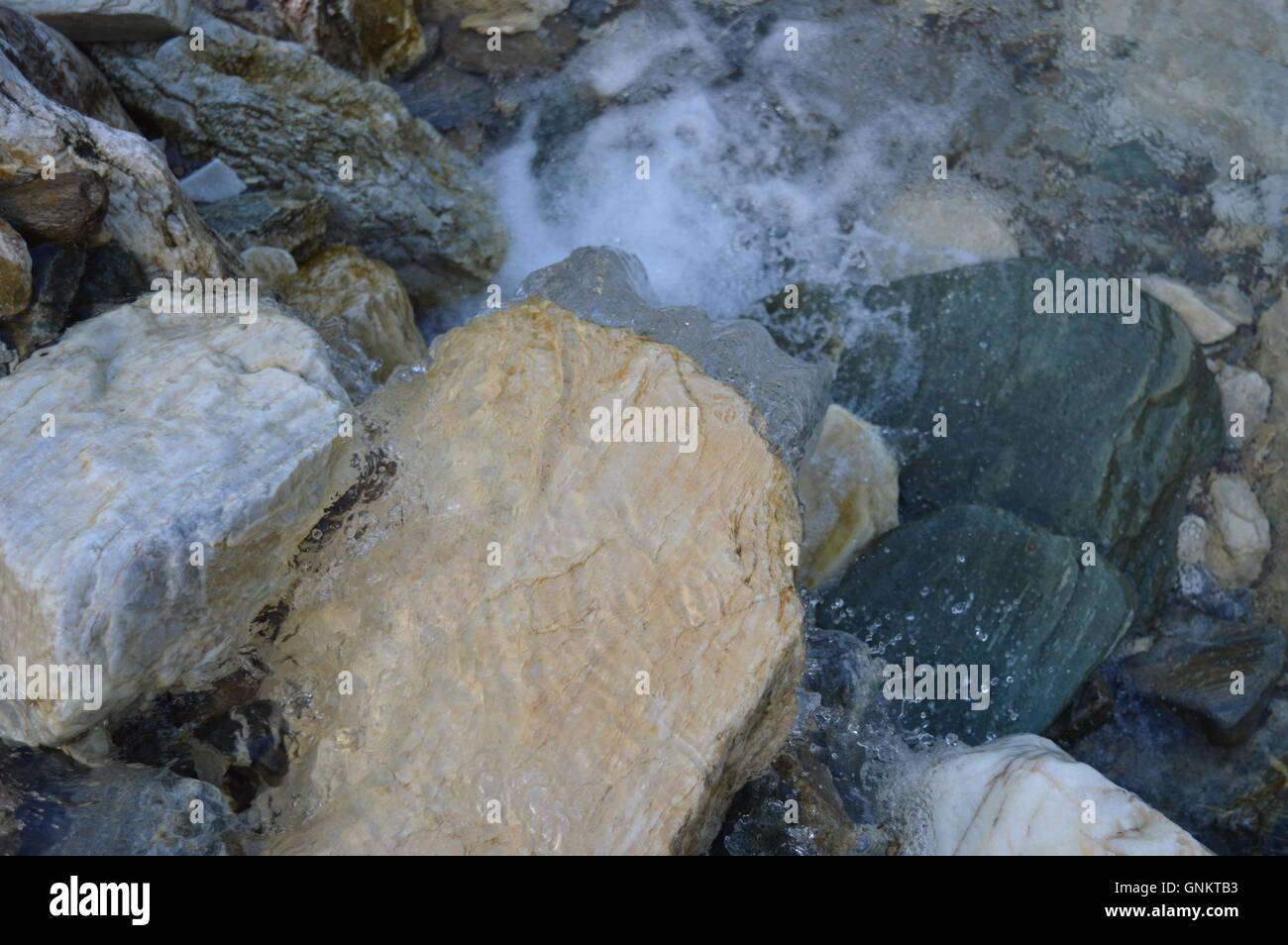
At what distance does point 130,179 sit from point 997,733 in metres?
3.80

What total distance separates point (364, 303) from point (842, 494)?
2.19m

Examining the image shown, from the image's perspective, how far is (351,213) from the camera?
539 centimetres

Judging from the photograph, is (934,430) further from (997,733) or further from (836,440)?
(997,733)

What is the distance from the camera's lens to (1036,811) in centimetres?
328

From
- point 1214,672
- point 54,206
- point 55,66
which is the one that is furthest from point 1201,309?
point 55,66

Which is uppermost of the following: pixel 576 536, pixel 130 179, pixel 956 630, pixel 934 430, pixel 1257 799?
pixel 130 179

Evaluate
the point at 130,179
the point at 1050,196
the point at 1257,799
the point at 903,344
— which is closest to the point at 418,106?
the point at 130,179

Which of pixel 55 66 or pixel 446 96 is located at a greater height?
pixel 55 66

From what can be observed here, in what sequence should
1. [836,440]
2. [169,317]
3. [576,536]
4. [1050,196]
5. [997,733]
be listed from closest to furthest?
1. [576,536]
2. [169,317]
3. [997,733]
4. [836,440]
5. [1050,196]

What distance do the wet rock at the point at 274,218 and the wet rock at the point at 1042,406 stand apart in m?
Result: 2.54

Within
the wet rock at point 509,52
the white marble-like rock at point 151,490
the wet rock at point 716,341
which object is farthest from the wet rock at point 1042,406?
the white marble-like rock at point 151,490

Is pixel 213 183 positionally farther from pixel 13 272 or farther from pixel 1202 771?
pixel 1202 771

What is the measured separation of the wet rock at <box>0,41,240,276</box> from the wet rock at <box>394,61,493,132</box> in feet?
7.68
